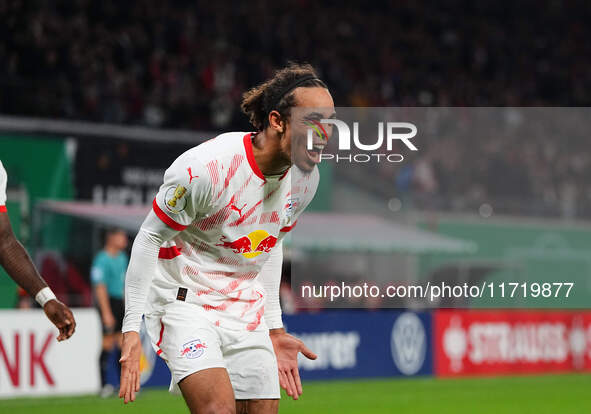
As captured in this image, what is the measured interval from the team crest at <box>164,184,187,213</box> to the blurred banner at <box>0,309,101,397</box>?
7616mm

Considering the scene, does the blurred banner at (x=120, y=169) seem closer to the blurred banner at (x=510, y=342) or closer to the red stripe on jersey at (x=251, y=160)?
the blurred banner at (x=510, y=342)

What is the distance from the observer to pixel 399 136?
5973 mm

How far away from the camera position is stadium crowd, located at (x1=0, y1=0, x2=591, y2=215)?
59.5 feet

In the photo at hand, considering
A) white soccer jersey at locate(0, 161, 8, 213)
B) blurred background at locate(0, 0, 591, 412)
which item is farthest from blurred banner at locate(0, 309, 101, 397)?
white soccer jersey at locate(0, 161, 8, 213)

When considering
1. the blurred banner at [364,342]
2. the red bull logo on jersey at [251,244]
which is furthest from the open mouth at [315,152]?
the blurred banner at [364,342]

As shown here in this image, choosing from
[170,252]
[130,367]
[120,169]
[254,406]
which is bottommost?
[254,406]

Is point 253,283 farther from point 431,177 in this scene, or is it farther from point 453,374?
point 431,177

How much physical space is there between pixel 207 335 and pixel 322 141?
1026 mm

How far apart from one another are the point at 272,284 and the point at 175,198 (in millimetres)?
897

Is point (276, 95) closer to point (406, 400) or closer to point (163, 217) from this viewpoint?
point (163, 217)

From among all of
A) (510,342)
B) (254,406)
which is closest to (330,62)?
(510,342)

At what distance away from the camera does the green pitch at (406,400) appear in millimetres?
11234

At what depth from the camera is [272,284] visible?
5297 millimetres

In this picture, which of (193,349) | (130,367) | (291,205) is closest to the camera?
(130,367)
